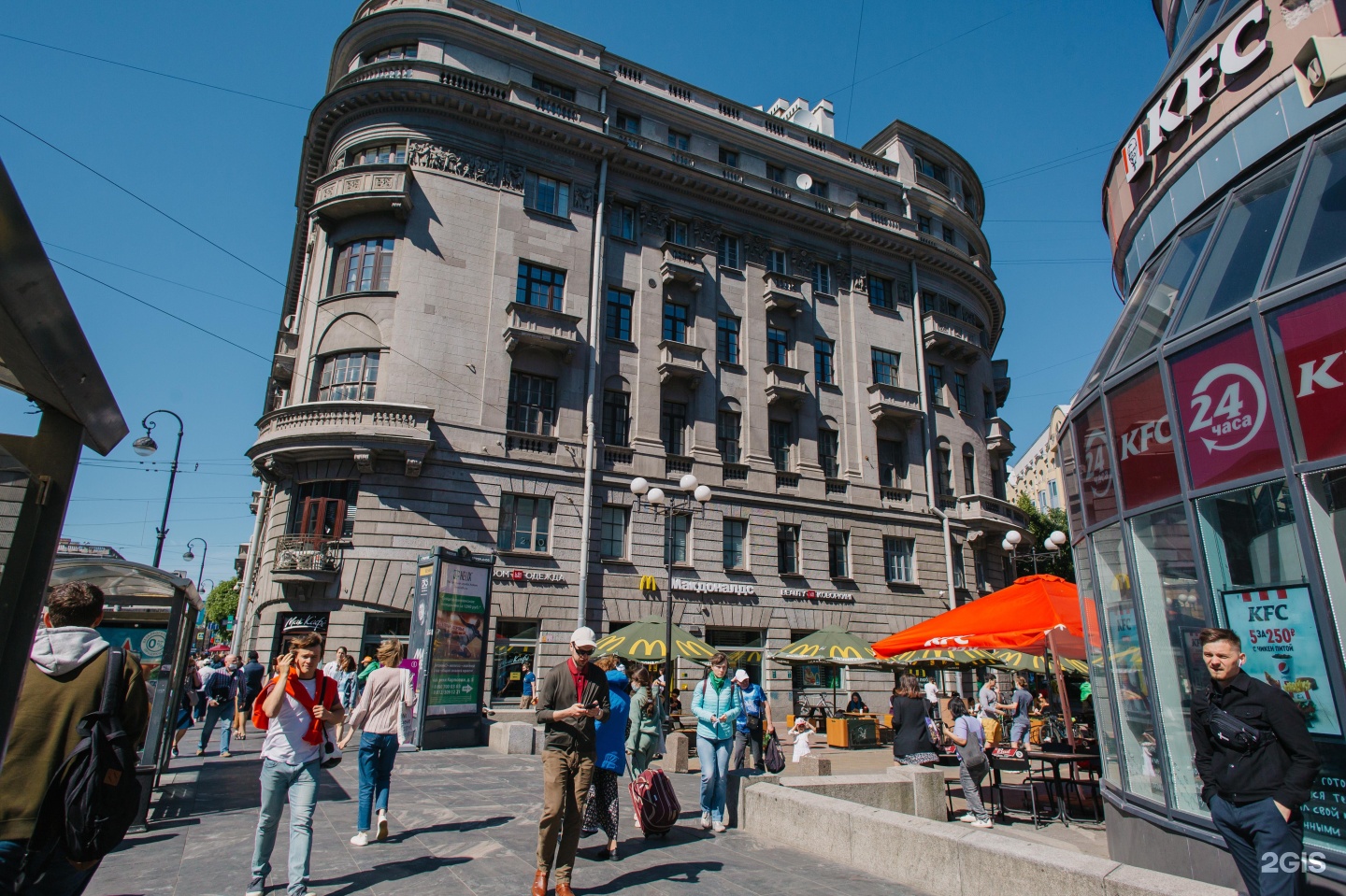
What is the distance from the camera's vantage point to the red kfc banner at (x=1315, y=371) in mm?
5633

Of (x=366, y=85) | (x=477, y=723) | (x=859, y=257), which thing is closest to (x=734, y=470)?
(x=859, y=257)

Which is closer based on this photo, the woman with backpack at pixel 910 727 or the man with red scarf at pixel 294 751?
the man with red scarf at pixel 294 751

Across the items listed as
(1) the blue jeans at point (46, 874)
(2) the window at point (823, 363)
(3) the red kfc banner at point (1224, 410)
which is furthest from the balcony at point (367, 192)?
(1) the blue jeans at point (46, 874)

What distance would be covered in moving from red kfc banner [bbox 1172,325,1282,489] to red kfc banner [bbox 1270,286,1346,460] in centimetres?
21

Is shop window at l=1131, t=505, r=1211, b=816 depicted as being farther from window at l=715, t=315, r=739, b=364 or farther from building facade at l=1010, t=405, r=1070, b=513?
building facade at l=1010, t=405, r=1070, b=513

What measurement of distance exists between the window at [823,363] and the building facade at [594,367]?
12 centimetres

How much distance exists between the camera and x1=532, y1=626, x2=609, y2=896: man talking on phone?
243 inches

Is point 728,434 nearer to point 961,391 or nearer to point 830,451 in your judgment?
point 830,451

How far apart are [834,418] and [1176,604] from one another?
25869 millimetres

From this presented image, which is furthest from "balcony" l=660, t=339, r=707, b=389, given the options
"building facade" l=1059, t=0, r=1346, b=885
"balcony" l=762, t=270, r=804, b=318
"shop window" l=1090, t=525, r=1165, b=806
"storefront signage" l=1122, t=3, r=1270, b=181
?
"shop window" l=1090, t=525, r=1165, b=806

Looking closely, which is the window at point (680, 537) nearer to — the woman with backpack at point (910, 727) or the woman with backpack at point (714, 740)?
the woman with backpack at point (910, 727)

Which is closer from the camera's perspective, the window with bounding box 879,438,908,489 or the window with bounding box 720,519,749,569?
the window with bounding box 720,519,749,569

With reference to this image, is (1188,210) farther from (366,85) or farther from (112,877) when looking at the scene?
(366,85)

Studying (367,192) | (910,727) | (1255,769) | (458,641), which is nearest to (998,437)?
(910,727)
